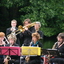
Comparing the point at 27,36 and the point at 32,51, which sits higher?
the point at 27,36

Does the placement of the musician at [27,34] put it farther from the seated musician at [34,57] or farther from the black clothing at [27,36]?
the seated musician at [34,57]

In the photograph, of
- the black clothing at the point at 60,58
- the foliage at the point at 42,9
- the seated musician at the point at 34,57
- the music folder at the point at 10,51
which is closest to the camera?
the music folder at the point at 10,51

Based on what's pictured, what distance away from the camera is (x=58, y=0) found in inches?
713

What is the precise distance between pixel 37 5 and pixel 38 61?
975 centimetres

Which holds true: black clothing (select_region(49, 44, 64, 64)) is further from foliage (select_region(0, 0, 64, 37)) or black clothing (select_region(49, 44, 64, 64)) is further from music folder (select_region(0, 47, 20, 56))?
foliage (select_region(0, 0, 64, 37))

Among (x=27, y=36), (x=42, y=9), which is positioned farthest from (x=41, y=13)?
(x=27, y=36)

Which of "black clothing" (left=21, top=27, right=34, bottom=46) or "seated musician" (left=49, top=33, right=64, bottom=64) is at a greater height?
"black clothing" (left=21, top=27, right=34, bottom=46)

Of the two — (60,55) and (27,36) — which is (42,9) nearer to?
(27,36)

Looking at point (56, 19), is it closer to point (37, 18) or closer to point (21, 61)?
point (37, 18)

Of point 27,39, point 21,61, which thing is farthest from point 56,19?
point 21,61

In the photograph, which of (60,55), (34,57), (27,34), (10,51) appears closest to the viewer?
(10,51)

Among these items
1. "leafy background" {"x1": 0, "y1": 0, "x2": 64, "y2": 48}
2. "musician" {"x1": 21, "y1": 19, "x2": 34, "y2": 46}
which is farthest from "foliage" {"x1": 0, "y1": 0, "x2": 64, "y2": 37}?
"musician" {"x1": 21, "y1": 19, "x2": 34, "y2": 46}

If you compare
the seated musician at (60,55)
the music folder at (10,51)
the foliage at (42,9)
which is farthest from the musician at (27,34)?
the foliage at (42,9)

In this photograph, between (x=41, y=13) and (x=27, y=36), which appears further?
(x=41, y=13)
